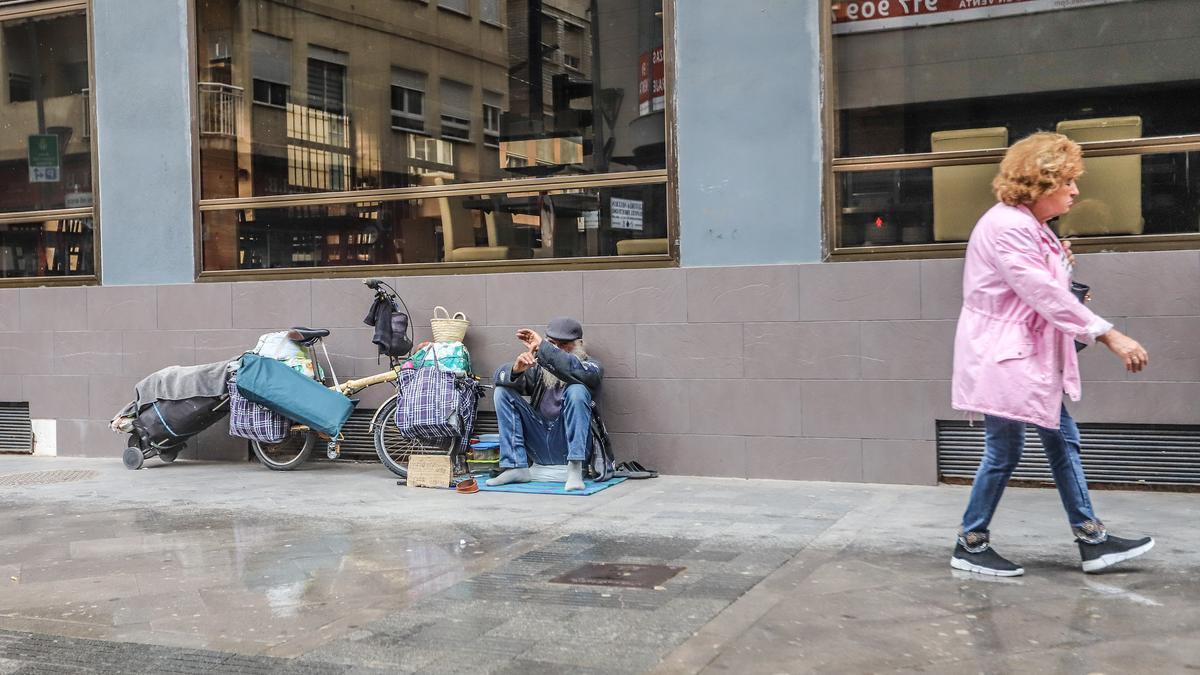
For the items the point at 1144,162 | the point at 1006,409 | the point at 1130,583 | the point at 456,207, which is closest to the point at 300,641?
the point at 1006,409

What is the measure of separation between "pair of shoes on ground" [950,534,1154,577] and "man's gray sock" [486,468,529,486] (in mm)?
3484

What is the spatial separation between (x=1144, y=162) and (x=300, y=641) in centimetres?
579

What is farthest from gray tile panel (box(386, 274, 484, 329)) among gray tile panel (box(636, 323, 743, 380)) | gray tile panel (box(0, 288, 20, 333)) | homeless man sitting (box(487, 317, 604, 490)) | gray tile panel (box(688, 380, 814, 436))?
gray tile panel (box(0, 288, 20, 333))

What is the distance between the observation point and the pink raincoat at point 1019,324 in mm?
4719

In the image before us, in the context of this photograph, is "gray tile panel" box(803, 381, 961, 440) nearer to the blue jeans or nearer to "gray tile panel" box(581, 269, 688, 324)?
"gray tile panel" box(581, 269, 688, 324)

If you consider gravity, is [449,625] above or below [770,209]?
below

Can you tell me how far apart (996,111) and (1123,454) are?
235 centimetres

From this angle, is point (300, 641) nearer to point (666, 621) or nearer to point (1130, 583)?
point (666, 621)

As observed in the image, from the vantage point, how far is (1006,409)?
15.9ft

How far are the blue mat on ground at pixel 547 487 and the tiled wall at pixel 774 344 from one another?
22.5 inches

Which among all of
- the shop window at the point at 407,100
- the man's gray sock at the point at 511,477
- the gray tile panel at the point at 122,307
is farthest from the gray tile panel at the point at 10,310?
the man's gray sock at the point at 511,477

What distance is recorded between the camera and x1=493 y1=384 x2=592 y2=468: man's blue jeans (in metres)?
7.54

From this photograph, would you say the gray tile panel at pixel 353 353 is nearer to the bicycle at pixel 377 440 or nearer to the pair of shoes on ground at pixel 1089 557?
the bicycle at pixel 377 440

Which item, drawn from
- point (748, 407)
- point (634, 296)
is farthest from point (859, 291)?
Answer: point (634, 296)
